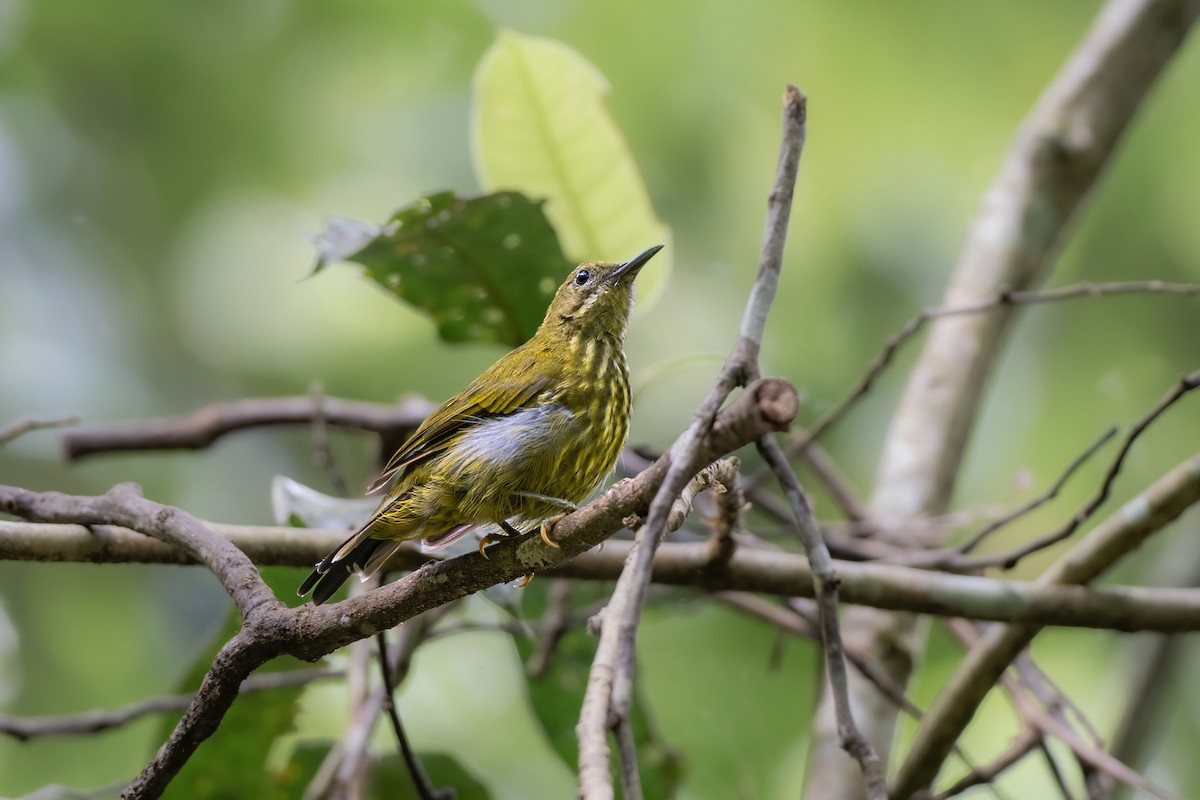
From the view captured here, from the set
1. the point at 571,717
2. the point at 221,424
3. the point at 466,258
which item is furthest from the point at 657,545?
the point at 221,424

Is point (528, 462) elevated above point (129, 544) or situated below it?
above

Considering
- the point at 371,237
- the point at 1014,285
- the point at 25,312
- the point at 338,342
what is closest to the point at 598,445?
the point at 371,237

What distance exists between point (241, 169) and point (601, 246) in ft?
10.6

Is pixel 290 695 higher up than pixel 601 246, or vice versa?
pixel 601 246

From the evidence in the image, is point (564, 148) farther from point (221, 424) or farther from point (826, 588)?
point (826, 588)

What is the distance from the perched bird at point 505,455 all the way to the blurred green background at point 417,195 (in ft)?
7.40

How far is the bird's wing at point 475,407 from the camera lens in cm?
311

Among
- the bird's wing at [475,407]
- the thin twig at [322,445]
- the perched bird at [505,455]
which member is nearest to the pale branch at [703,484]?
the perched bird at [505,455]

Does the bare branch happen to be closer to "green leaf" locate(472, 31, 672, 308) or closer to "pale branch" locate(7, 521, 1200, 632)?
"pale branch" locate(7, 521, 1200, 632)

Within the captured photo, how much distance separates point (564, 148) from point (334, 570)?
190cm

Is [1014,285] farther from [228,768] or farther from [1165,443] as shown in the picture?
[228,768]

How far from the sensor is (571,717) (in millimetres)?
3932

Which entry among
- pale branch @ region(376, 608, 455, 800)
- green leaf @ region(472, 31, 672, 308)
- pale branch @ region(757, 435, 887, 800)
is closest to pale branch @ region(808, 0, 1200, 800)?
green leaf @ region(472, 31, 672, 308)

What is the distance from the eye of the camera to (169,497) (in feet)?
20.2
